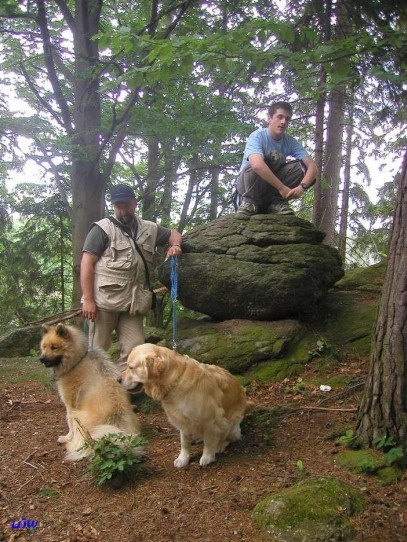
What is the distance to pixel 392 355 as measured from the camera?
3910mm

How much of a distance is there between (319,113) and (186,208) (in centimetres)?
617

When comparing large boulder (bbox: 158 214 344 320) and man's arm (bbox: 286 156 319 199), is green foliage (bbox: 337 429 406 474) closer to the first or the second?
large boulder (bbox: 158 214 344 320)

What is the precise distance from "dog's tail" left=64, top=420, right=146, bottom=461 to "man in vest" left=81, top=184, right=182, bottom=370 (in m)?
1.20

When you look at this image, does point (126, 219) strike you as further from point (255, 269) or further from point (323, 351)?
point (323, 351)

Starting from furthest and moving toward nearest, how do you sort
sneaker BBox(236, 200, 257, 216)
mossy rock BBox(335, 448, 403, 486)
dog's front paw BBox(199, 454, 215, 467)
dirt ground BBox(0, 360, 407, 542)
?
1. sneaker BBox(236, 200, 257, 216)
2. dog's front paw BBox(199, 454, 215, 467)
3. mossy rock BBox(335, 448, 403, 486)
4. dirt ground BBox(0, 360, 407, 542)

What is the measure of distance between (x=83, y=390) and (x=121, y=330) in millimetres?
1229

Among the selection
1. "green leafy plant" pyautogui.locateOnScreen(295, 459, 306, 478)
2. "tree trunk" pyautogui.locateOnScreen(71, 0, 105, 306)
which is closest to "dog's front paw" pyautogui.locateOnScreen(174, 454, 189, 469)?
"green leafy plant" pyautogui.locateOnScreen(295, 459, 306, 478)

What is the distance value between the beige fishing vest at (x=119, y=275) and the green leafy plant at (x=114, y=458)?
2.06 m

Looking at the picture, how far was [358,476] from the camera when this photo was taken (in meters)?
3.72

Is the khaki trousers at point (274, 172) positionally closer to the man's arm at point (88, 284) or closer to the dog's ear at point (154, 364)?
the man's arm at point (88, 284)

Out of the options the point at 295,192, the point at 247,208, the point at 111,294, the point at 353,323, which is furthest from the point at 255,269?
the point at 111,294

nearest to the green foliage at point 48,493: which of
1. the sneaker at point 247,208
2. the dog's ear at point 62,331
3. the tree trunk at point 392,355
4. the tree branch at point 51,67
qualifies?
the dog's ear at point 62,331

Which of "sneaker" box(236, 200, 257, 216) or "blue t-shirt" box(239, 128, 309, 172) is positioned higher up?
"blue t-shirt" box(239, 128, 309, 172)

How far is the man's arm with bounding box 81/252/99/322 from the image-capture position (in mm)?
5848
